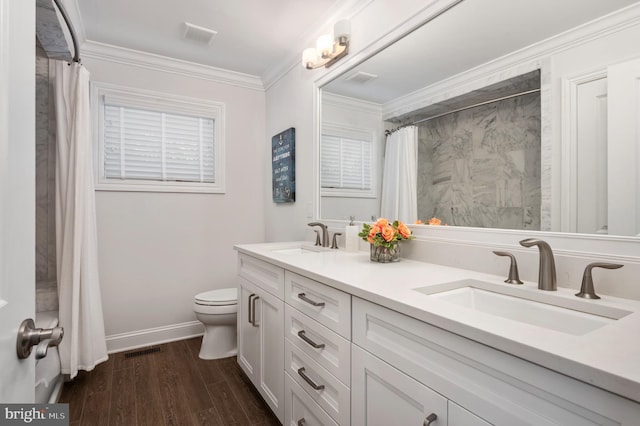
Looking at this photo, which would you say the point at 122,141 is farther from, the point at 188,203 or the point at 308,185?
the point at 308,185

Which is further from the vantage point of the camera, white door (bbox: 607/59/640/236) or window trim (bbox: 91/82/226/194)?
window trim (bbox: 91/82/226/194)

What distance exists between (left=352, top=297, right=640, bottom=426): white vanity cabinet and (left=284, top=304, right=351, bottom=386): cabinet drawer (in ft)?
0.18

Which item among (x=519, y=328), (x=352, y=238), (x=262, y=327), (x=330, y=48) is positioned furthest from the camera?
(x=330, y=48)

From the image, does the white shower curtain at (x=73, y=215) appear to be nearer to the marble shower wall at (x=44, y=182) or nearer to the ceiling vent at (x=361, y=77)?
the marble shower wall at (x=44, y=182)

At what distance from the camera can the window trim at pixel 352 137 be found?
192 centimetres

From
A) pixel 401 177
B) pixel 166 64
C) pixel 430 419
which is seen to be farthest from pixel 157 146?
pixel 430 419

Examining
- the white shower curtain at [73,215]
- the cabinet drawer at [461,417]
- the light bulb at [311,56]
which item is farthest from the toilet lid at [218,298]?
the cabinet drawer at [461,417]

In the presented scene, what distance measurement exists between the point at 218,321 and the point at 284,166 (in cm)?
137

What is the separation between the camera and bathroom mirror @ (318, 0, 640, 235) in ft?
3.23

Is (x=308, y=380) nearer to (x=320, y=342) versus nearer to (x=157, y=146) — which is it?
(x=320, y=342)

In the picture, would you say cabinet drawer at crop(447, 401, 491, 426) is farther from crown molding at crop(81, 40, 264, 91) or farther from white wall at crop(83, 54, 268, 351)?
crown molding at crop(81, 40, 264, 91)

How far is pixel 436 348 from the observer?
0.81 meters

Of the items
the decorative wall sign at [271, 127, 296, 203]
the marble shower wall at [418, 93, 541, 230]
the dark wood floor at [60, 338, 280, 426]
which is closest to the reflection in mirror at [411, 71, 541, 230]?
the marble shower wall at [418, 93, 541, 230]

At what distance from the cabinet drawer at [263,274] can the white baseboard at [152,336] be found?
3.74 ft
